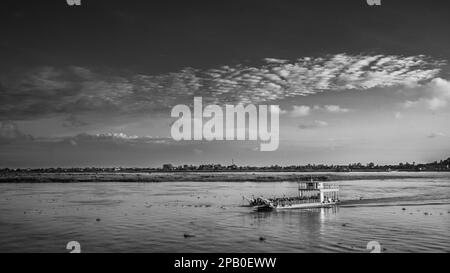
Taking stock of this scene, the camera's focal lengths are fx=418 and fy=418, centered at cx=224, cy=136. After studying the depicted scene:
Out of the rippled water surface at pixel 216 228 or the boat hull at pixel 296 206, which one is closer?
the rippled water surface at pixel 216 228

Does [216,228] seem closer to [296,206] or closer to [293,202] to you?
[293,202]

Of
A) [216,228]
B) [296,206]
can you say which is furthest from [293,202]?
[216,228]

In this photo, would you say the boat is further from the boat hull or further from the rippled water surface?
the rippled water surface

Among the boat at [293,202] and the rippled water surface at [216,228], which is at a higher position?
the boat at [293,202]

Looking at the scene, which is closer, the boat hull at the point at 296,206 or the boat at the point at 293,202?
the boat hull at the point at 296,206

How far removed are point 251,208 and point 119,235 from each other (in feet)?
83.1

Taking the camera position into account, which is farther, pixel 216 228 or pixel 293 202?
pixel 293 202

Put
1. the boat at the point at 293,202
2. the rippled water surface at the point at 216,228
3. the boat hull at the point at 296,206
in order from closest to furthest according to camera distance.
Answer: the rippled water surface at the point at 216,228 < the boat hull at the point at 296,206 < the boat at the point at 293,202

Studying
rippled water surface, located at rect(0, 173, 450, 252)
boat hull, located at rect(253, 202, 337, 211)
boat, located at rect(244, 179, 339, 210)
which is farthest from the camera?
boat, located at rect(244, 179, 339, 210)

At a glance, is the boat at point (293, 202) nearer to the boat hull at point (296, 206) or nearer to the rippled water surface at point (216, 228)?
the boat hull at point (296, 206)

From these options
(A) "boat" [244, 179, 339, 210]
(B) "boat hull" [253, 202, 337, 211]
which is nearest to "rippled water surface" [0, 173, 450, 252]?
(B) "boat hull" [253, 202, 337, 211]

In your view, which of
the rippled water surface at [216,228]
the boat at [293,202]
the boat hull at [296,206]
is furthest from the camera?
the boat at [293,202]

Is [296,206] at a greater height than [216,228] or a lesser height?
greater

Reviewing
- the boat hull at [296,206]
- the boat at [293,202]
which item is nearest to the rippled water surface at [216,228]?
the boat hull at [296,206]
